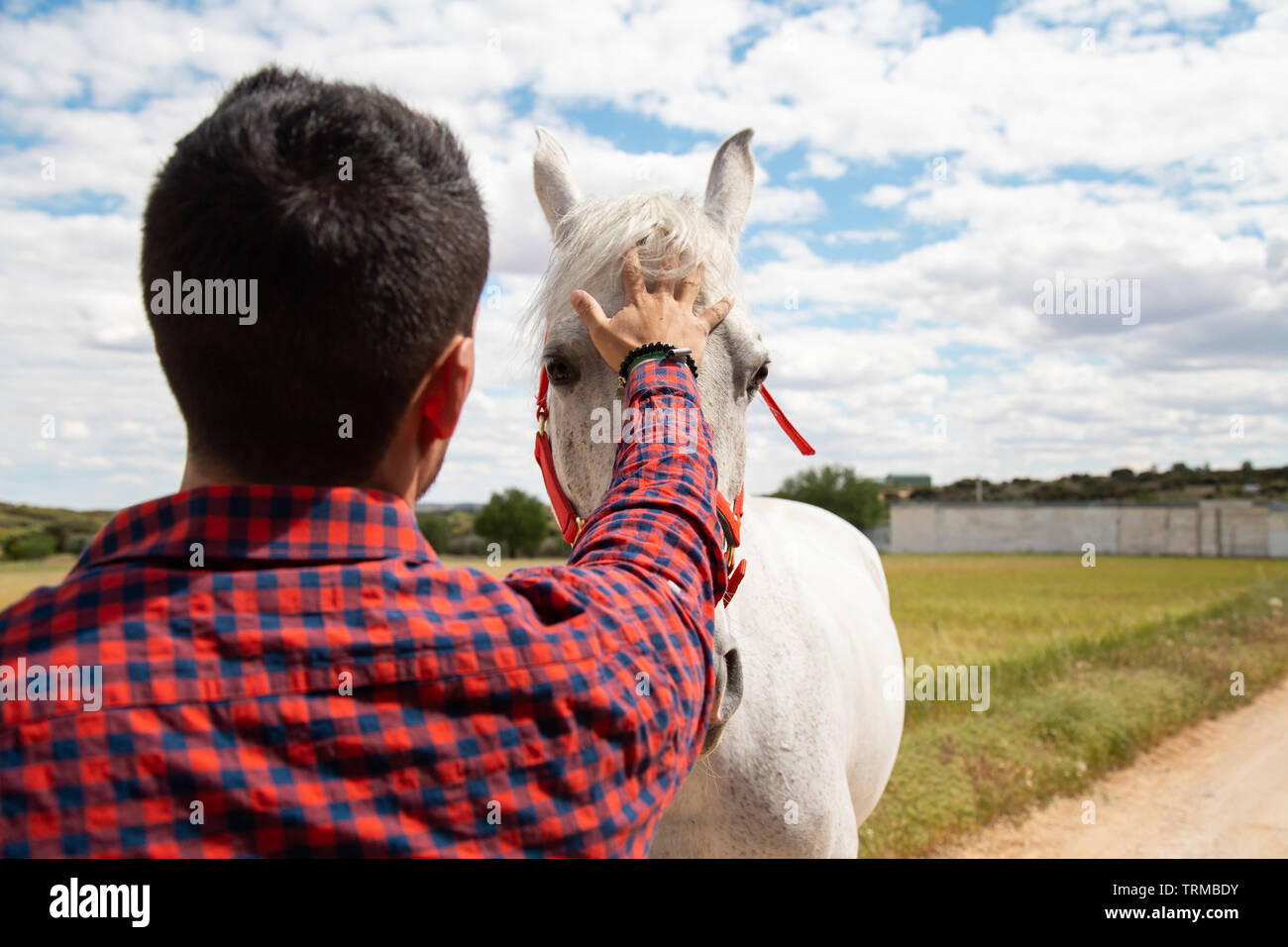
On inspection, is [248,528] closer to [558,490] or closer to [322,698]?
[322,698]

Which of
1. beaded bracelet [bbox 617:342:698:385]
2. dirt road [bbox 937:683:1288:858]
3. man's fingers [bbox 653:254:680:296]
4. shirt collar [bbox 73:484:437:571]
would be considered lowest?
dirt road [bbox 937:683:1288:858]

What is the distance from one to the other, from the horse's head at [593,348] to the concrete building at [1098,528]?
168ft

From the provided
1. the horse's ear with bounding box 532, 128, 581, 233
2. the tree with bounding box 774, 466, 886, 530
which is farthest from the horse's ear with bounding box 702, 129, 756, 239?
the tree with bounding box 774, 466, 886, 530

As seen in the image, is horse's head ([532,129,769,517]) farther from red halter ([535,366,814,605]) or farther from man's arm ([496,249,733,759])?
man's arm ([496,249,733,759])

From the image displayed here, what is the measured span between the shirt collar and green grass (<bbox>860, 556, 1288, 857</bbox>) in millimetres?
5551

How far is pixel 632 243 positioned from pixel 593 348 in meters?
0.32

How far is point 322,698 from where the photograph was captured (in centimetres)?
93

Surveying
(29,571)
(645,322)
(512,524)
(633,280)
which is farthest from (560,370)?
(512,524)

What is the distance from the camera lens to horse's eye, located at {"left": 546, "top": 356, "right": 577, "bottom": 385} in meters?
2.48

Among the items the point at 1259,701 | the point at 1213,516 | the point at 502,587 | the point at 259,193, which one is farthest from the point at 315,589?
the point at 1213,516

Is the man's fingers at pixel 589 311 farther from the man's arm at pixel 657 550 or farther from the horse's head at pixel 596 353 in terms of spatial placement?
the horse's head at pixel 596 353

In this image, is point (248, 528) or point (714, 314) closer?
point (248, 528)
